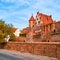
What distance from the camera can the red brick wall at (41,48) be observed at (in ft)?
114

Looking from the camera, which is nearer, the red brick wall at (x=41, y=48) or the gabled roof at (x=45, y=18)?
the red brick wall at (x=41, y=48)

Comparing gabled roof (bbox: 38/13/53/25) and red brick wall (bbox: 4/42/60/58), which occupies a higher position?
gabled roof (bbox: 38/13/53/25)

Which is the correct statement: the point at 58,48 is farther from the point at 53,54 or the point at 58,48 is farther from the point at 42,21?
the point at 42,21

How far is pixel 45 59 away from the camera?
108ft

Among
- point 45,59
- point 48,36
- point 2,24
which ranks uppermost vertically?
point 2,24

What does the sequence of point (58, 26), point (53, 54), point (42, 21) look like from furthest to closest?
point (42, 21)
point (58, 26)
point (53, 54)

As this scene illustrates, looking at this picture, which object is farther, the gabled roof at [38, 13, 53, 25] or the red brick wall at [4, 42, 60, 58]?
the gabled roof at [38, 13, 53, 25]

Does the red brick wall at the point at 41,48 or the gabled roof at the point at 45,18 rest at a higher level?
the gabled roof at the point at 45,18

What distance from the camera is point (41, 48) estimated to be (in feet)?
129

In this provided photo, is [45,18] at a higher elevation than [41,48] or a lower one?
higher

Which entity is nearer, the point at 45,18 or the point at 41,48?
the point at 41,48

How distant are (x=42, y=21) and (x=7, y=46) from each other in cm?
2078

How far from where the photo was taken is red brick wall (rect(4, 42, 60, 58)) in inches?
1373

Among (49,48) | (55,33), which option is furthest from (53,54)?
(55,33)
